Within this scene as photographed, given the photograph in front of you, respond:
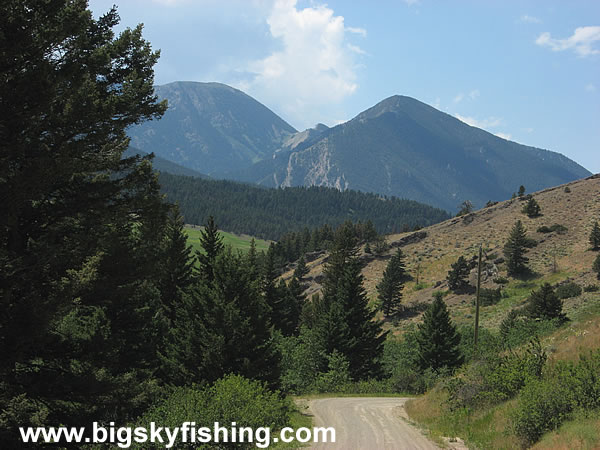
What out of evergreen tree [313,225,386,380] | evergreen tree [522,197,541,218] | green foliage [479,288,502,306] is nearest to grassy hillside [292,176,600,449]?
green foliage [479,288,502,306]

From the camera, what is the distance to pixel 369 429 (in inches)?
612

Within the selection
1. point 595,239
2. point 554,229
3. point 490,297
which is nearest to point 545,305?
point 490,297

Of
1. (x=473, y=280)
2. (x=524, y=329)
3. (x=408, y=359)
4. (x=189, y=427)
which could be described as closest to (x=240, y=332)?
(x=189, y=427)

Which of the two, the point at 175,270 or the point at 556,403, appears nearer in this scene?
the point at 556,403

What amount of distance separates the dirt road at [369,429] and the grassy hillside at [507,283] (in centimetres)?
118

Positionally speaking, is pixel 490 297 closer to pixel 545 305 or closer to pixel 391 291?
pixel 391 291

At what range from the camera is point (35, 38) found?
10.7m

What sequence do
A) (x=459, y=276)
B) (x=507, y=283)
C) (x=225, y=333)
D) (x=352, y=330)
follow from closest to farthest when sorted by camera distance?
(x=225, y=333) → (x=352, y=330) → (x=507, y=283) → (x=459, y=276)

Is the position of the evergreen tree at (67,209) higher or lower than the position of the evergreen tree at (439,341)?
higher

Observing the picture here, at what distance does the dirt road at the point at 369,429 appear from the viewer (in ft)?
42.4

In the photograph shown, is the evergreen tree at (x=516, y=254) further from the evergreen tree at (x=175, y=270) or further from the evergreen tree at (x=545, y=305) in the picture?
the evergreen tree at (x=175, y=270)

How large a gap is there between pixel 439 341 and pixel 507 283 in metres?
37.5

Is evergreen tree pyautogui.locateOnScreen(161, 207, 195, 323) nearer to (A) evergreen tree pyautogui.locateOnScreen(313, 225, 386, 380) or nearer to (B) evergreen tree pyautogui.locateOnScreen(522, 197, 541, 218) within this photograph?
(A) evergreen tree pyautogui.locateOnScreen(313, 225, 386, 380)

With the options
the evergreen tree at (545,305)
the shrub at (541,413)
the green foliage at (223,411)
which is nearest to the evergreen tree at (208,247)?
the green foliage at (223,411)
